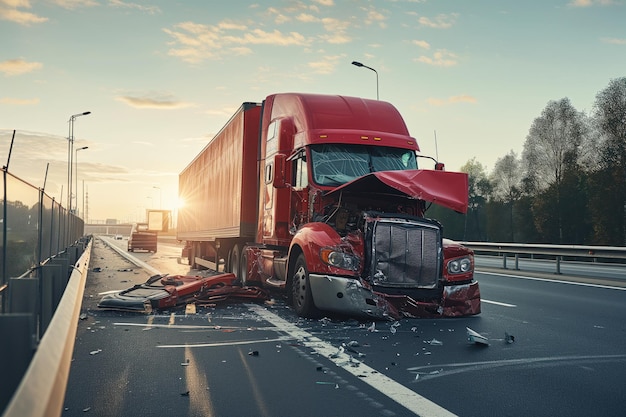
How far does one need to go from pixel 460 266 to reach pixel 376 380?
3.90 metres

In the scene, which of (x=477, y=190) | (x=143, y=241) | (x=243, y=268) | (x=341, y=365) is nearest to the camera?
(x=341, y=365)

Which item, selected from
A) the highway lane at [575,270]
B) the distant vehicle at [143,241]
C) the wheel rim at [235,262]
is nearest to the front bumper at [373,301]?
the wheel rim at [235,262]

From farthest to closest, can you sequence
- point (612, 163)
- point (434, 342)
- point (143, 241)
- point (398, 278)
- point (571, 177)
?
point (571, 177) → point (612, 163) → point (143, 241) → point (398, 278) → point (434, 342)

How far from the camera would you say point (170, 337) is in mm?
7336

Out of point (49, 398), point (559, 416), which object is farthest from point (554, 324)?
point (49, 398)

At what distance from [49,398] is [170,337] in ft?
18.4

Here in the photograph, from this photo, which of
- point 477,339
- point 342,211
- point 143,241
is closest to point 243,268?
point 342,211

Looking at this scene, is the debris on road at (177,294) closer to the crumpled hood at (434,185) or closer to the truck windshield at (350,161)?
the truck windshield at (350,161)

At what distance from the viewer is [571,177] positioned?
54625mm

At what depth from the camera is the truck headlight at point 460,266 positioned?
872cm

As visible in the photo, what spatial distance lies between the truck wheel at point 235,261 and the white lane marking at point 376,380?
18.6 feet

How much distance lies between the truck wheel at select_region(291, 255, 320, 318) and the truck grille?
3.19 feet

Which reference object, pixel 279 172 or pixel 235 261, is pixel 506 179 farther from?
pixel 279 172

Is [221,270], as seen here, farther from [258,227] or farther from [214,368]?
[214,368]
